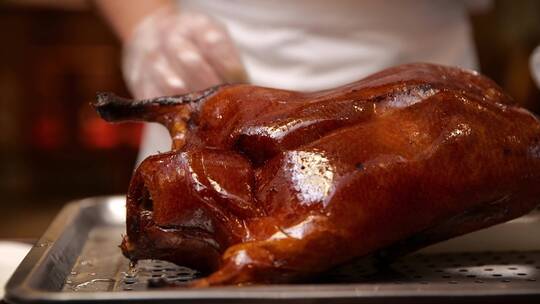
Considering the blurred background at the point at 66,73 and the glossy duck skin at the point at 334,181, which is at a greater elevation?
the blurred background at the point at 66,73

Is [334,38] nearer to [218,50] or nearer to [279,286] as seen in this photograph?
[218,50]

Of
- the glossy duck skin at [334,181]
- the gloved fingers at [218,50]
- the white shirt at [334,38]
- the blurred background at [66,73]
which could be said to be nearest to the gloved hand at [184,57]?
the gloved fingers at [218,50]

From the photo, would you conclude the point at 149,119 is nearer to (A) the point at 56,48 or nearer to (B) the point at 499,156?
(B) the point at 499,156

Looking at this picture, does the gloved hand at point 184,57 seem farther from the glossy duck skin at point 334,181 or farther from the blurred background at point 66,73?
the blurred background at point 66,73

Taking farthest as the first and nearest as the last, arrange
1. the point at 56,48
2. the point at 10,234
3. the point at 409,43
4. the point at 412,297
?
the point at 56,48 < the point at 10,234 < the point at 409,43 < the point at 412,297

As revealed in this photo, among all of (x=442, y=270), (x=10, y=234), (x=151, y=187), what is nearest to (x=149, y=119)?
(x=151, y=187)

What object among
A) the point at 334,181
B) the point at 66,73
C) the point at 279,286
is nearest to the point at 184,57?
the point at 334,181

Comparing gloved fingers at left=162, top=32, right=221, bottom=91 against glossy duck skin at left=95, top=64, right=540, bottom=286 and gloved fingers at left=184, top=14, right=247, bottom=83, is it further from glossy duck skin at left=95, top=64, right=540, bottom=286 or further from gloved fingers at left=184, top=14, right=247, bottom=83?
glossy duck skin at left=95, top=64, right=540, bottom=286
